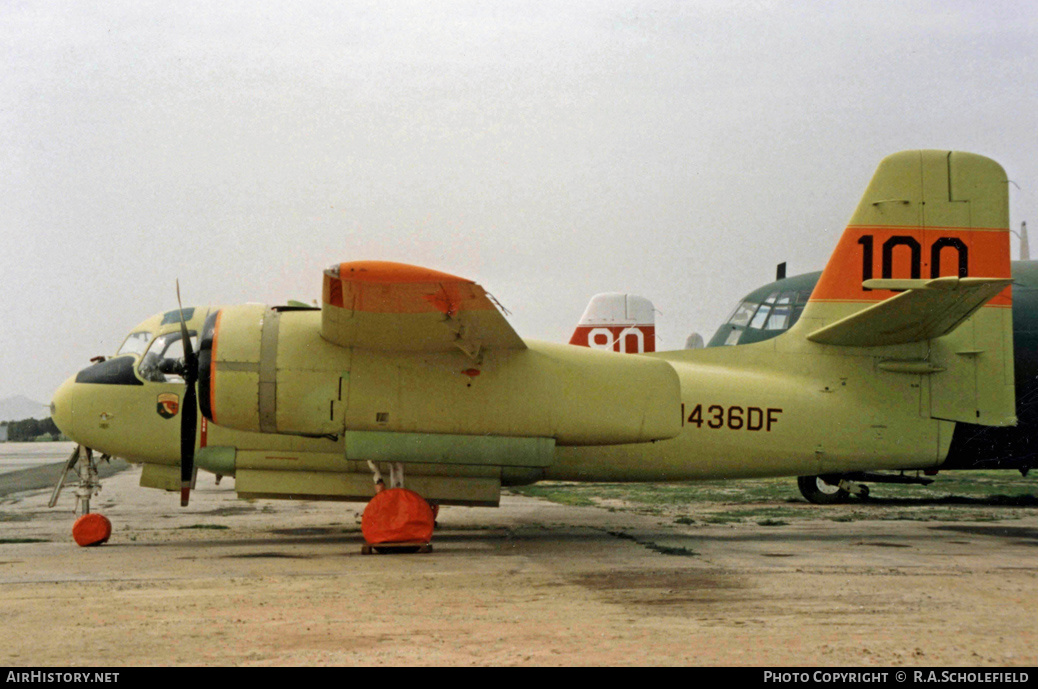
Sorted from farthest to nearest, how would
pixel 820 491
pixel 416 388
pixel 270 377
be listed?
pixel 820 491 < pixel 416 388 < pixel 270 377

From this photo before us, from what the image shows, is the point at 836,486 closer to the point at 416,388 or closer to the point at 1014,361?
the point at 1014,361

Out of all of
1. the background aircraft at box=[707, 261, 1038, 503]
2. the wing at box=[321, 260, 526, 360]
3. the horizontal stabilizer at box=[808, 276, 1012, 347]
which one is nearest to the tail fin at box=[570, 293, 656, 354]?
the background aircraft at box=[707, 261, 1038, 503]

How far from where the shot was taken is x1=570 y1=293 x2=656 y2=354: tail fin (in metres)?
25.1

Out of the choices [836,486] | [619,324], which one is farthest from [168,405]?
[619,324]

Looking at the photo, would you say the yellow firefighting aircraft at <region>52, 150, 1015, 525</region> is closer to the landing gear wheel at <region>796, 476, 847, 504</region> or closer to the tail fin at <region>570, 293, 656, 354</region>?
the landing gear wheel at <region>796, 476, 847, 504</region>

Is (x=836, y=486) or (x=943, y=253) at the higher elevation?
Result: (x=943, y=253)

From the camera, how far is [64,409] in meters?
12.3

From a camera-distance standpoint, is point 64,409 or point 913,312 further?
point 64,409

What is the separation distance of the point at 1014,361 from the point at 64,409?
1408 centimetres

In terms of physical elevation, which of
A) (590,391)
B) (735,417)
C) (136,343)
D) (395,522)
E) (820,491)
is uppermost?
(136,343)

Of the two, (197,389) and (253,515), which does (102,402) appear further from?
(253,515)

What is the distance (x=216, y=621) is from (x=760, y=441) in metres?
7.67

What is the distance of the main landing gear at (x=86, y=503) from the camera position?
11734mm

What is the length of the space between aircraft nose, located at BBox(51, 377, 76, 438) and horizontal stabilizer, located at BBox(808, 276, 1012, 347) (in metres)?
10.1
